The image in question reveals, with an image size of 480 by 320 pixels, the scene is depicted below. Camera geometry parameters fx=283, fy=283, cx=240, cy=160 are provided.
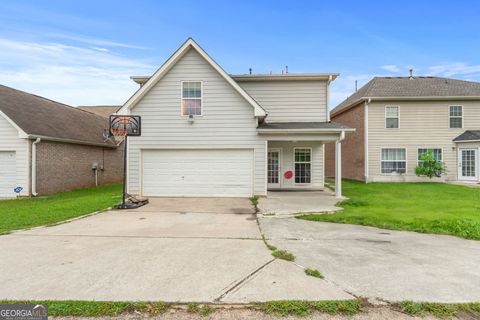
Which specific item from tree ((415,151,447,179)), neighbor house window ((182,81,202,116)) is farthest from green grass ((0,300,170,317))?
tree ((415,151,447,179))

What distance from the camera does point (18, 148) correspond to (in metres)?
13.4

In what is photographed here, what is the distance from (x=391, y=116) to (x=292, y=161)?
8.54 metres

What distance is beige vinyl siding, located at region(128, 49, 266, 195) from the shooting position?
12898mm

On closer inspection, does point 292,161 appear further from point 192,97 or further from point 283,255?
point 283,255

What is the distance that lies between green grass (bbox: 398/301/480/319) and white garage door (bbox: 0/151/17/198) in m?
16.3

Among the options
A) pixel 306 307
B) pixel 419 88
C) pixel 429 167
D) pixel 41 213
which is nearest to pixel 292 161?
pixel 429 167

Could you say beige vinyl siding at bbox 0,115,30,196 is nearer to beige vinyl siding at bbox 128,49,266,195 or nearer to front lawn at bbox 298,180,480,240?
beige vinyl siding at bbox 128,49,266,195

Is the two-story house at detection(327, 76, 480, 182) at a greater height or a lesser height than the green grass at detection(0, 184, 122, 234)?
greater

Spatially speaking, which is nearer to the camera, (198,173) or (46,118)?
(198,173)

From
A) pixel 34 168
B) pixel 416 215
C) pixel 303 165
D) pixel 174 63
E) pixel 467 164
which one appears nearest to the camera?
pixel 416 215

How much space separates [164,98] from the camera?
13117 mm

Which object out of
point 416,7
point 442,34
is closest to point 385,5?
point 416,7

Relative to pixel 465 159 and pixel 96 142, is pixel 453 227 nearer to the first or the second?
pixel 465 159

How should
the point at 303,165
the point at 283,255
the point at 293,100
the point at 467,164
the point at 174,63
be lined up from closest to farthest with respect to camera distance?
the point at 283,255 → the point at 174,63 → the point at 293,100 → the point at 303,165 → the point at 467,164
